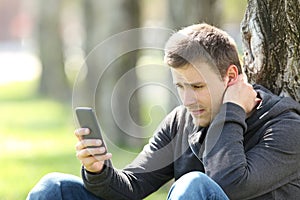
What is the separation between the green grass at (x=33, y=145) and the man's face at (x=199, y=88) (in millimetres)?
3698

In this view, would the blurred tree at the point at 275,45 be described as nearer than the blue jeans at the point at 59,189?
No

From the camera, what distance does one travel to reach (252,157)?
415 cm

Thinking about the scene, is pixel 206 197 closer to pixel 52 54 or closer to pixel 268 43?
pixel 268 43

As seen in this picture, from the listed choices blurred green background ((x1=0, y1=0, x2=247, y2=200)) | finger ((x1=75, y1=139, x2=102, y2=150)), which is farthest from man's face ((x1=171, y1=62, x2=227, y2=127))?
blurred green background ((x1=0, y1=0, x2=247, y2=200))

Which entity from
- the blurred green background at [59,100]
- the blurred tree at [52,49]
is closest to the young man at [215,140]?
the blurred green background at [59,100]

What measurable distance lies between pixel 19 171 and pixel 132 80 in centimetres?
204

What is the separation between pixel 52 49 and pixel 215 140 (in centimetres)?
1921

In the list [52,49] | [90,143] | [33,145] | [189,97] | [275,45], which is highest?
[275,45]

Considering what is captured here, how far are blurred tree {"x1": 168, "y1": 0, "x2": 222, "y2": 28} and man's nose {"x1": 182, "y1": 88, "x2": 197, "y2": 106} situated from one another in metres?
3.79

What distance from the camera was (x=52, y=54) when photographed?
23312mm

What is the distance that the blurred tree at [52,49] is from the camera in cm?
2319

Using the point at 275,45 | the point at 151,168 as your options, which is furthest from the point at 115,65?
the point at 151,168

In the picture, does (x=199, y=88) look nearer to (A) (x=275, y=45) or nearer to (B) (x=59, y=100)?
(A) (x=275, y=45)

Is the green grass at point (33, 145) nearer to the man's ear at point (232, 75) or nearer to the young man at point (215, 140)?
the young man at point (215, 140)
